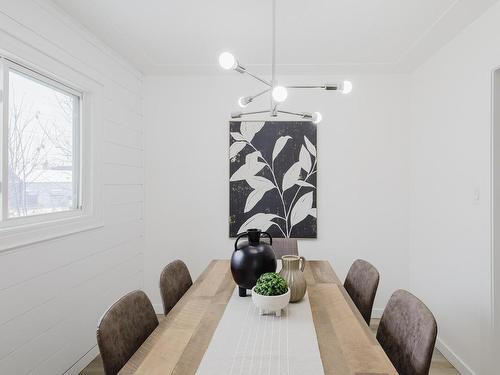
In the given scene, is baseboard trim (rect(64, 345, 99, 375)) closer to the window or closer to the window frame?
the window frame

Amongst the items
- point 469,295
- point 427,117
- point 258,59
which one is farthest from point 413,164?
point 258,59

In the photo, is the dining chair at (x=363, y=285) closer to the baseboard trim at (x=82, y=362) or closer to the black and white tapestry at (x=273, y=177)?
the black and white tapestry at (x=273, y=177)

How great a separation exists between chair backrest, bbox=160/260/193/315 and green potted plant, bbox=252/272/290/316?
0.64 m

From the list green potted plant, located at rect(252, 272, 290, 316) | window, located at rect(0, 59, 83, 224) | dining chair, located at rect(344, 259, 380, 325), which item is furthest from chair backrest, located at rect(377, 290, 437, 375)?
window, located at rect(0, 59, 83, 224)

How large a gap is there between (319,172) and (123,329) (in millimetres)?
2504

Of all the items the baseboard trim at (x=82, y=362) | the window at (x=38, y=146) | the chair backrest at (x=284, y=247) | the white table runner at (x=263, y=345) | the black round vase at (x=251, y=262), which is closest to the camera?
the white table runner at (x=263, y=345)

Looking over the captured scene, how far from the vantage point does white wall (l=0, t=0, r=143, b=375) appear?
6.03ft

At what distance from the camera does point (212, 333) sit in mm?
1318

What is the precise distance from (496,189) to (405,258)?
56.4 inches

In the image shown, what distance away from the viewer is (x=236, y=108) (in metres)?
3.46

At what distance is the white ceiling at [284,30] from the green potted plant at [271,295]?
1.63 m

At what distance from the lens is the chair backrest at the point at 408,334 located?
1.24m

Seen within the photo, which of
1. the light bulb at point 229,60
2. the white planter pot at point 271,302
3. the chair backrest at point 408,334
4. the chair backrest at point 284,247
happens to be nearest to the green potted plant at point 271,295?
the white planter pot at point 271,302

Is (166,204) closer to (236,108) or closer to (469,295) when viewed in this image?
(236,108)
